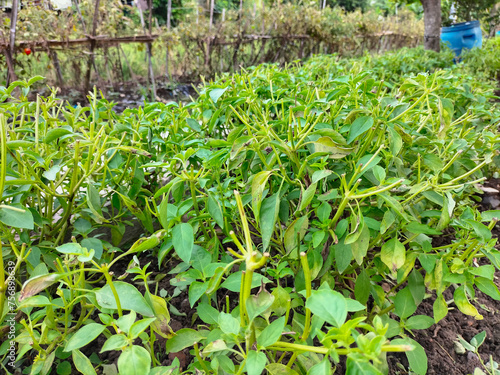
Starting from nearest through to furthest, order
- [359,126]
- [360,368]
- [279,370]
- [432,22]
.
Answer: [360,368], [279,370], [359,126], [432,22]

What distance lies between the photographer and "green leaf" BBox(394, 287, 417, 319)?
93 centimetres

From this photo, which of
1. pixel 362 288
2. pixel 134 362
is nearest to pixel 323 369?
pixel 134 362

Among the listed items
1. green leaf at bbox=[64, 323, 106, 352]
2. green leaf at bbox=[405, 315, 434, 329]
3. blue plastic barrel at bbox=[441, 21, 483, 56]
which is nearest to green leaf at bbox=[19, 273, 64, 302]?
green leaf at bbox=[64, 323, 106, 352]

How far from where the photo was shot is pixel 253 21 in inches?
275

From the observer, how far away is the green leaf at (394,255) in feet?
2.82

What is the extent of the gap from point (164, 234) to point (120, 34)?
5.95m

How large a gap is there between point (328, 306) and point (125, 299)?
0.41 m

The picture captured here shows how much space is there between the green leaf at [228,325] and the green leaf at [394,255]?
1.39 feet

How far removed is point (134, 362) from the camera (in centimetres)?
59

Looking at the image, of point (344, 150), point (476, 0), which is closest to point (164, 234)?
point (344, 150)

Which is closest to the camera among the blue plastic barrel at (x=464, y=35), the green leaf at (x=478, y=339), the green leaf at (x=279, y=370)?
the green leaf at (x=279, y=370)

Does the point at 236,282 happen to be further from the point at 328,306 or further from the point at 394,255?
the point at 394,255

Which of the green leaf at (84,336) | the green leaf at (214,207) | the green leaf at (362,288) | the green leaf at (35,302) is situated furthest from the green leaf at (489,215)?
the green leaf at (35,302)

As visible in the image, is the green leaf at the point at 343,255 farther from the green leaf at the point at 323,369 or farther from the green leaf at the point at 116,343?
the green leaf at the point at 116,343
